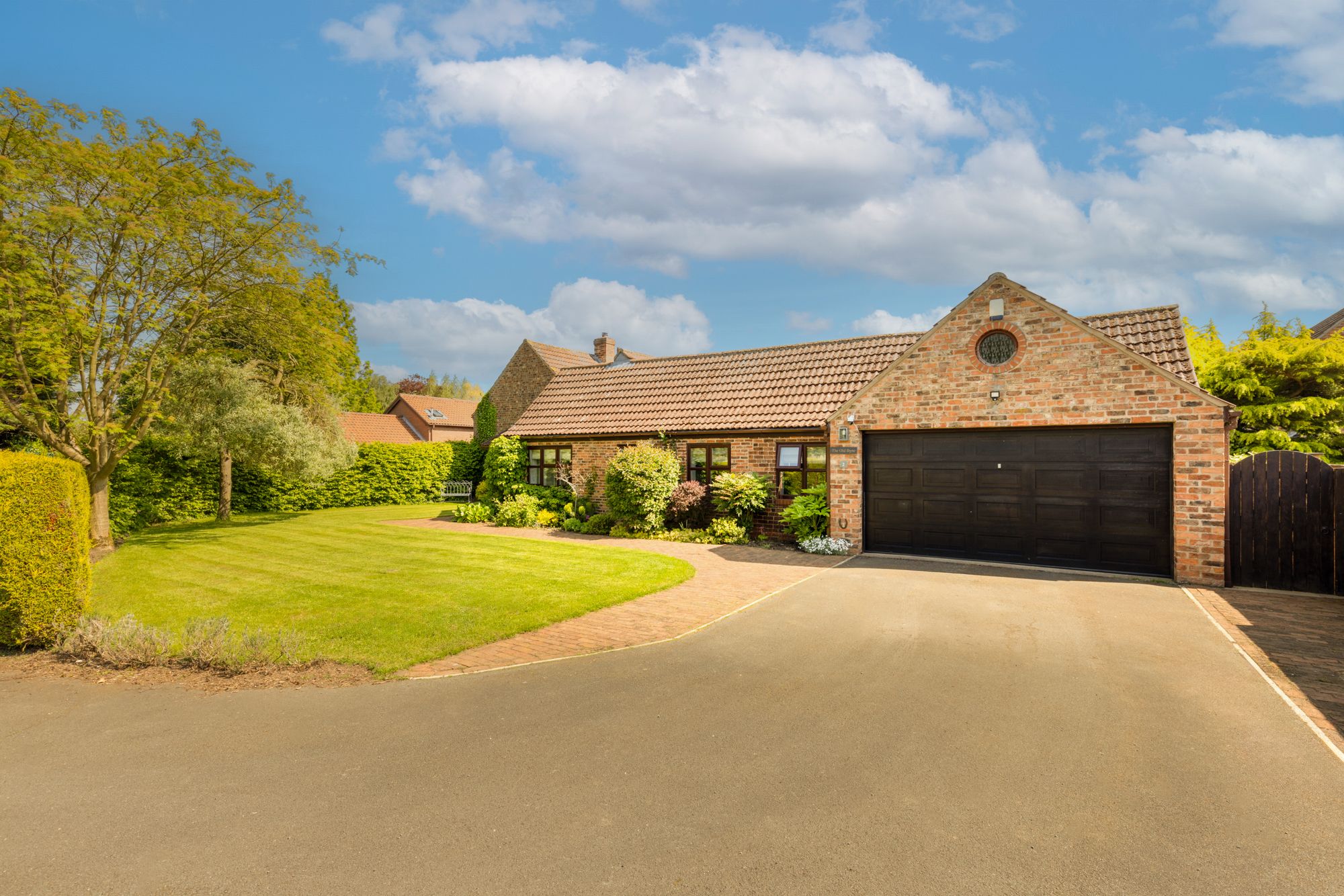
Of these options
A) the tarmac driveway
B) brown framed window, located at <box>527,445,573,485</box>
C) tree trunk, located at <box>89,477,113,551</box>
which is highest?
brown framed window, located at <box>527,445,573,485</box>

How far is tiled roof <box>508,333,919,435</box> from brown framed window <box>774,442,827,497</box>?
64 centimetres

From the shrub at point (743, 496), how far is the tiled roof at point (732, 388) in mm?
1464

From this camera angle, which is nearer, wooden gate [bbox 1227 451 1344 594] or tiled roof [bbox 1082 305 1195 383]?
wooden gate [bbox 1227 451 1344 594]

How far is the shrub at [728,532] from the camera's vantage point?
16672 millimetres

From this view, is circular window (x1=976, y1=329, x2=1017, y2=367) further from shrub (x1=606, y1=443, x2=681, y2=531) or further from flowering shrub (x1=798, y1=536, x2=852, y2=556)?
shrub (x1=606, y1=443, x2=681, y2=531)

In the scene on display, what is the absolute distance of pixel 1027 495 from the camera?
1280 centimetres

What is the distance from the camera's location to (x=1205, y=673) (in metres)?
6.66

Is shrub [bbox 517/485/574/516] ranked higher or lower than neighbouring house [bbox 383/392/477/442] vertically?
lower

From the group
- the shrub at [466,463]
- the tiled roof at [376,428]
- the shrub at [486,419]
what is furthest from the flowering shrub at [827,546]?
the tiled roof at [376,428]

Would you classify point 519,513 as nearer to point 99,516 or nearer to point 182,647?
point 99,516

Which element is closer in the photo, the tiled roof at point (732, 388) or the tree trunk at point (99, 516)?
the tree trunk at point (99, 516)

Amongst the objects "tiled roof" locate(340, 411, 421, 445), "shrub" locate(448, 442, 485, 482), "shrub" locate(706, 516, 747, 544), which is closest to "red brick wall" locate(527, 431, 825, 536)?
"shrub" locate(706, 516, 747, 544)

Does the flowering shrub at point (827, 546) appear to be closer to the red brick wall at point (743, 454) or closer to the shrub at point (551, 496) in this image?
the red brick wall at point (743, 454)

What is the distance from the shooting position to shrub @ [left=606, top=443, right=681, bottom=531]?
17.8m
